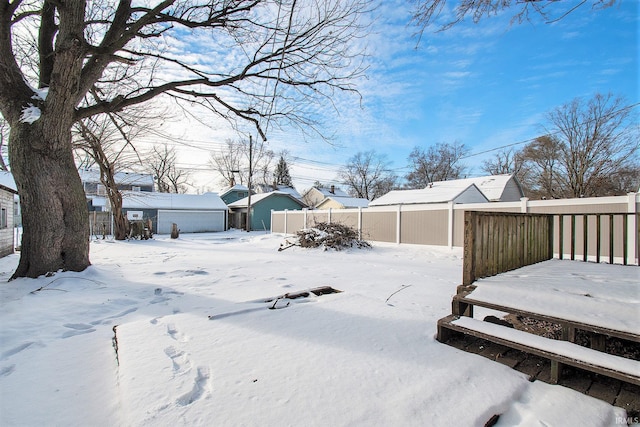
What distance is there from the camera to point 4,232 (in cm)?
940

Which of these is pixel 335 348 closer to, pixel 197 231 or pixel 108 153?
pixel 108 153

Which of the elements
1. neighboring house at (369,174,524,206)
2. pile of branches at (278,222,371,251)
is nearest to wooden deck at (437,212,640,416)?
pile of branches at (278,222,371,251)

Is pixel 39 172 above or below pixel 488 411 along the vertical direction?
above

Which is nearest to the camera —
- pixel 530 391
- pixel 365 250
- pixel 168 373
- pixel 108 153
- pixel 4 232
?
pixel 530 391

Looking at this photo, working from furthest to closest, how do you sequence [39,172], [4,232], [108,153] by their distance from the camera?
[108,153] < [4,232] < [39,172]

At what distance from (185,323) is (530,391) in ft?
9.53

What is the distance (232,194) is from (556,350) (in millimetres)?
31650

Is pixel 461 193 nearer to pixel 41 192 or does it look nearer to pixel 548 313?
pixel 548 313

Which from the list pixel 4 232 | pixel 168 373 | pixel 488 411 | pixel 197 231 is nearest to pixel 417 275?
pixel 488 411

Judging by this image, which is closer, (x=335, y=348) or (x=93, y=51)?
(x=335, y=348)

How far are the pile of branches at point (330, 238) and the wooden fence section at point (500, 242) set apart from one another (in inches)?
267

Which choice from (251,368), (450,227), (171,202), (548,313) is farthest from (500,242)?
(171,202)

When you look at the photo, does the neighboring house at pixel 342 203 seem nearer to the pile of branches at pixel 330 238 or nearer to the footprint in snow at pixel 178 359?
the pile of branches at pixel 330 238

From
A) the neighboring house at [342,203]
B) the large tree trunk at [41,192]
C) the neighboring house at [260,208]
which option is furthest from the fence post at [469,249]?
the neighboring house at [342,203]
